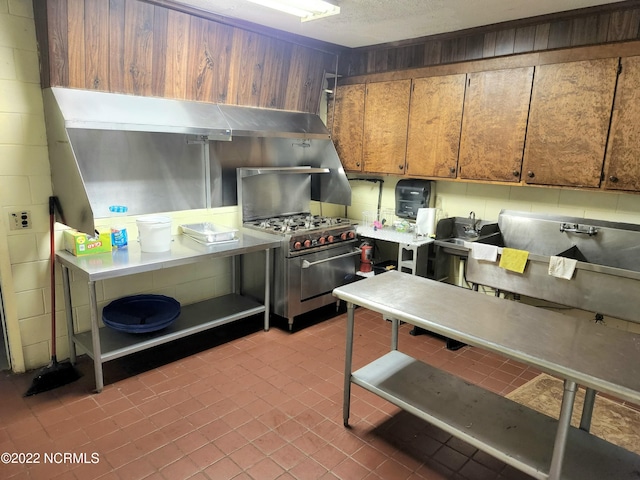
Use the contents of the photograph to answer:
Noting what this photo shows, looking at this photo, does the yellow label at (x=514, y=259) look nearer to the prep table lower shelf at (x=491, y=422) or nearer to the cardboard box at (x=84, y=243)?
the prep table lower shelf at (x=491, y=422)

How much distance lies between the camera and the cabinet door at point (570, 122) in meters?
2.76

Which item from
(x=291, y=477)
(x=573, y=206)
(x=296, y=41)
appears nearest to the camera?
(x=291, y=477)

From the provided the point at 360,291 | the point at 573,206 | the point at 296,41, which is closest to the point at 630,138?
the point at 573,206

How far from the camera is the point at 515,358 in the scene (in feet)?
5.34

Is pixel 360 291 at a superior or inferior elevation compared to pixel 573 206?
inferior

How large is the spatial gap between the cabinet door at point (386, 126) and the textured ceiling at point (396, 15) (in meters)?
0.46

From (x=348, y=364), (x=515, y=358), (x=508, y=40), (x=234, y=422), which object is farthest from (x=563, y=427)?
(x=508, y=40)

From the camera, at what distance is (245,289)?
3871mm

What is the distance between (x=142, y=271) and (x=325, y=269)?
1616mm

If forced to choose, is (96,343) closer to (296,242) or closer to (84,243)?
(84,243)

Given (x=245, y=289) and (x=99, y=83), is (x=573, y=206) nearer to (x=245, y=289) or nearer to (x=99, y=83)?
(x=245, y=289)

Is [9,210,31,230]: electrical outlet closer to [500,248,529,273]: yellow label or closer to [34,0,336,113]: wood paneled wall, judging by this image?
[34,0,336,113]: wood paneled wall

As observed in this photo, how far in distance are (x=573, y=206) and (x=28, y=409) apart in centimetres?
396

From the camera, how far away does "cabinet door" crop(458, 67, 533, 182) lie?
3.11 m
